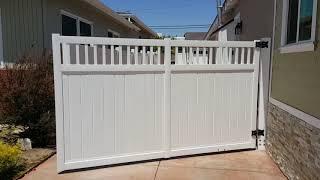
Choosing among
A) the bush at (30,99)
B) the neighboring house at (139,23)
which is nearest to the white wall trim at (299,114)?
the bush at (30,99)

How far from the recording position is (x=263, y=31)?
7.12 m

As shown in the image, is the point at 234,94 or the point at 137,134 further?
the point at 234,94

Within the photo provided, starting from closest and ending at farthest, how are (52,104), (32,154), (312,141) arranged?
(312,141), (32,154), (52,104)

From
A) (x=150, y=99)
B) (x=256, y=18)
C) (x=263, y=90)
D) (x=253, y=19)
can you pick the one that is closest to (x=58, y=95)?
(x=150, y=99)

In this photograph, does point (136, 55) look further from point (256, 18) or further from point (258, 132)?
point (256, 18)

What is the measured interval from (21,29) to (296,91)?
7382 millimetres

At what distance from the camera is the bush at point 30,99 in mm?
6289

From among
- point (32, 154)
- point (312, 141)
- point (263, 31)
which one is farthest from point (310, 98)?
point (32, 154)

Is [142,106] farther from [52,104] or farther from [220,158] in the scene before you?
[52,104]

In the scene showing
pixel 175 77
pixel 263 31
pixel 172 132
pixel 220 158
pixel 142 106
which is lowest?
pixel 220 158

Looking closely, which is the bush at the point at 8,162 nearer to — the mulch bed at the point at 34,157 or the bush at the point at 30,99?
the mulch bed at the point at 34,157

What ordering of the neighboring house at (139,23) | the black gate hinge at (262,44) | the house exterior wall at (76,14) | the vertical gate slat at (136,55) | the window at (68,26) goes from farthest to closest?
the neighboring house at (139,23), the window at (68,26), the house exterior wall at (76,14), the black gate hinge at (262,44), the vertical gate slat at (136,55)

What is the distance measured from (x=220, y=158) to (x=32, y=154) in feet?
10.5

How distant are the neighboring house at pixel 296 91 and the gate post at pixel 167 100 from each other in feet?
5.63
